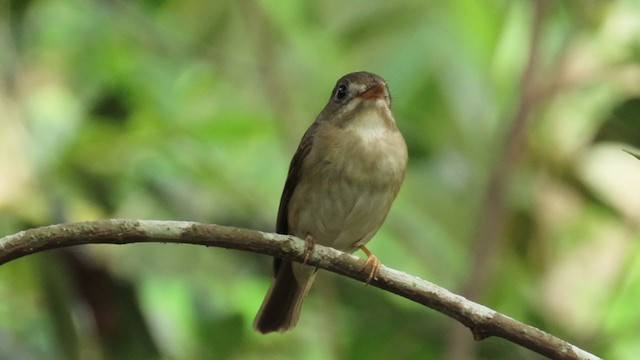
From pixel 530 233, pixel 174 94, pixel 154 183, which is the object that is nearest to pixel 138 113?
pixel 154 183

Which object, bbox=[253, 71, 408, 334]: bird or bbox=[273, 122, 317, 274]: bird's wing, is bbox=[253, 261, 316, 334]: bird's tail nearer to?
bbox=[253, 71, 408, 334]: bird

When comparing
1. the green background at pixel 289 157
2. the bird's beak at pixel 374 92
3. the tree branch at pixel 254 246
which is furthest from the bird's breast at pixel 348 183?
the tree branch at pixel 254 246

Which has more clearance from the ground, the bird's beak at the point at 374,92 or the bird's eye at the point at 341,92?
the bird's eye at the point at 341,92

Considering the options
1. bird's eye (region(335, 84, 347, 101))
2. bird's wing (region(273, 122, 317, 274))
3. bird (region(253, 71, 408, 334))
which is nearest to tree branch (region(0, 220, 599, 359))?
bird (region(253, 71, 408, 334))

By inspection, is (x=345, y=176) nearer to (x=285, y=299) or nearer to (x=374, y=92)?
(x=374, y=92)

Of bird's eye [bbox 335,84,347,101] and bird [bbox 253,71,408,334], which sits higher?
bird's eye [bbox 335,84,347,101]

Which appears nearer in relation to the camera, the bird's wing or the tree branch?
the tree branch

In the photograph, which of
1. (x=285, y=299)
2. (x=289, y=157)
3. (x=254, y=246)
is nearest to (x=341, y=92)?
(x=289, y=157)

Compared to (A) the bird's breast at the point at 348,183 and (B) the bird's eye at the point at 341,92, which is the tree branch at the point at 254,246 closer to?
(A) the bird's breast at the point at 348,183
